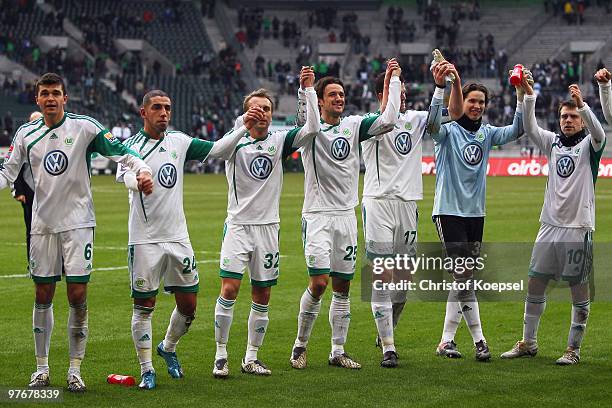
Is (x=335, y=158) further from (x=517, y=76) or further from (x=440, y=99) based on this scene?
(x=517, y=76)

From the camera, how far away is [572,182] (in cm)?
980

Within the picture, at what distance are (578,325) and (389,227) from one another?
1.87 metres

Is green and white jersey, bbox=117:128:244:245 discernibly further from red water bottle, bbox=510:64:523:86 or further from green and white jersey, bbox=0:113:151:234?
red water bottle, bbox=510:64:523:86

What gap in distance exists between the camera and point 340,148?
380 inches

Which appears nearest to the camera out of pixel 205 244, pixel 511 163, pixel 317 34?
pixel 205 244

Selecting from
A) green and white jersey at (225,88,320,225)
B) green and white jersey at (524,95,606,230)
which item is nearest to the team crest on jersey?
green and white jersey at (225,88,320,225)

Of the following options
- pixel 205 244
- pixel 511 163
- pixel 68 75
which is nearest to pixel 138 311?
pixel 205 244

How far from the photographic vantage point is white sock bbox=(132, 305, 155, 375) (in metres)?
8.73

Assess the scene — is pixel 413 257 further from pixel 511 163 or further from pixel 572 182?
pixel 511 163

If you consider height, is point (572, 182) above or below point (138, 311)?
above

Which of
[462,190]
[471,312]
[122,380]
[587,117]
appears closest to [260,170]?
[462,190]

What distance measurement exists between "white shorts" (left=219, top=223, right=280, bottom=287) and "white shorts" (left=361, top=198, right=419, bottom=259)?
1128 millimetres

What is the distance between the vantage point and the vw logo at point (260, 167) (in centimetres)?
934

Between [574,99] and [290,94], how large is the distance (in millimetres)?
49284
